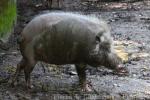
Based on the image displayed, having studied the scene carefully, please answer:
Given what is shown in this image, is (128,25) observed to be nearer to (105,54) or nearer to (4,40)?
(4,40)

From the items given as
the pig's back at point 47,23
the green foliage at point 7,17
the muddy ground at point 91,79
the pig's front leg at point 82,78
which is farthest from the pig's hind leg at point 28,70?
the green foliage at point 7,17

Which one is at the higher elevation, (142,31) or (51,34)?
(51,34)

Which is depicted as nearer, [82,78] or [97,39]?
[97,39]

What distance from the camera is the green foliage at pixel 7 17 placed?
28.9 ft

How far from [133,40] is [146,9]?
5.24 meters

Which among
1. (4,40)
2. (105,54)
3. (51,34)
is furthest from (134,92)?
(4,40)

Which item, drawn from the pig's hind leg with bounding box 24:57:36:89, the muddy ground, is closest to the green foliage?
the muddy ground

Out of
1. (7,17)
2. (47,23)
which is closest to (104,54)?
(47,23)

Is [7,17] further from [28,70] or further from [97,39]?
[97,39]

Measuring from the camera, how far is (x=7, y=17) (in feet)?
30.2

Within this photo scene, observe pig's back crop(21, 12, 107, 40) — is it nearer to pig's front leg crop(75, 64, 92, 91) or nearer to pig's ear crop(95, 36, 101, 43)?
pig's ear crop(95, 36, 101, 43)

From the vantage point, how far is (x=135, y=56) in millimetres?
8367

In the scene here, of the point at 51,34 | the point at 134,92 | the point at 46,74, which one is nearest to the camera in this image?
the point at 51,34

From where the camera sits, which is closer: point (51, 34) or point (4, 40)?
point (51, 34)
